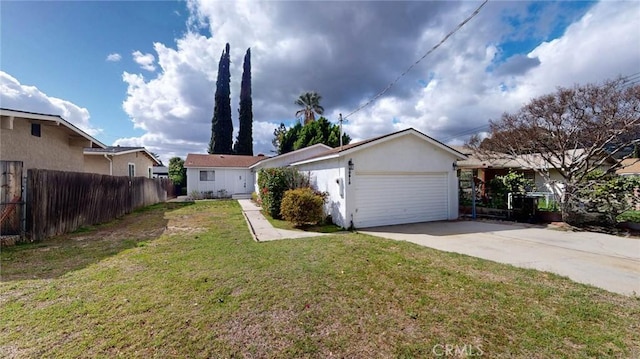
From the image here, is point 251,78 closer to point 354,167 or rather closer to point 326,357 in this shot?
point 354,167

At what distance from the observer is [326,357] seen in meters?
2.57

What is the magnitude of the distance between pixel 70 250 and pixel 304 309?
21.7ft

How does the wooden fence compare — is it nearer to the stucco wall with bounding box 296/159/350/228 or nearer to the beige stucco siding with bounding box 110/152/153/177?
the beige stucco siding with bounding box 110/152/153/177

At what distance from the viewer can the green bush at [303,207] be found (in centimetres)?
949

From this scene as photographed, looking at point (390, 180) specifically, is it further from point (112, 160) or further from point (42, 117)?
point (112, 160)

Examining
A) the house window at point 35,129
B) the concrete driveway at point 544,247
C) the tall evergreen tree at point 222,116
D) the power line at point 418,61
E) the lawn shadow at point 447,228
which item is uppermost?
the tall evergreen tree at point 222,116

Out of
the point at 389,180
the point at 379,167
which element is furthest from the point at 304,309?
the point at 389,180

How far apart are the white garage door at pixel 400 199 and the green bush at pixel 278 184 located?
389cm

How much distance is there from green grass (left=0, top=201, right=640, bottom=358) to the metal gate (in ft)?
5.07

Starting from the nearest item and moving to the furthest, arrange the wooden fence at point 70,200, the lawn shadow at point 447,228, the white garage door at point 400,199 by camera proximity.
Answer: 1. the wooden fence at point 70,200
2. the lawn shadow at point 447,228
3. the white garage door at point 400,199

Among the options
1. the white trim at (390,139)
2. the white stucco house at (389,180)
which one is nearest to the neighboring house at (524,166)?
the white trim at (390,139)

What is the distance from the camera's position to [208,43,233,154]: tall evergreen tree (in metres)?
36.1

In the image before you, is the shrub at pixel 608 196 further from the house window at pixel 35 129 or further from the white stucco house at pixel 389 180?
the house window at pixel 35 129

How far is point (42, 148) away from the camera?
10.1 meters
